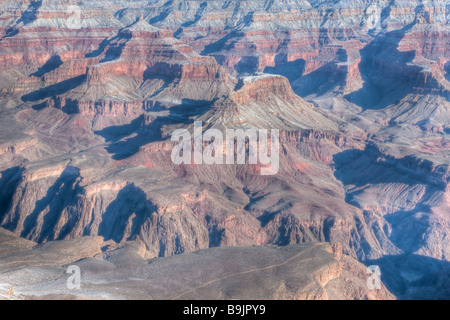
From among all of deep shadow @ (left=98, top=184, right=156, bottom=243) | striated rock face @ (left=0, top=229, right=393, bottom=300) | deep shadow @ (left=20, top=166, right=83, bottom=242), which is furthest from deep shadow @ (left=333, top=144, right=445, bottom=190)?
deep shadow @ (left=20, top=166, right=83, bottom=242)

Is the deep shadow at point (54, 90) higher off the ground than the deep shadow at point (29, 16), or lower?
lower
